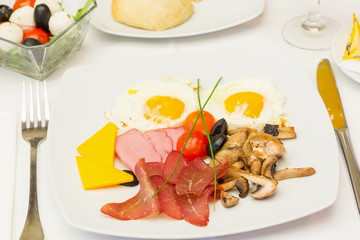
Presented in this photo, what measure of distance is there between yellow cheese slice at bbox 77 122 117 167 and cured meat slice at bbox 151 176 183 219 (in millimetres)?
204

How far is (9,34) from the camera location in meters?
1.92

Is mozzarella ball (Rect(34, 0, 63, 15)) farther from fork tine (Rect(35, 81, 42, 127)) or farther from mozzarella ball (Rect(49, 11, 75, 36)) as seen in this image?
fork tine (Rect(35, 81, 42, 127))

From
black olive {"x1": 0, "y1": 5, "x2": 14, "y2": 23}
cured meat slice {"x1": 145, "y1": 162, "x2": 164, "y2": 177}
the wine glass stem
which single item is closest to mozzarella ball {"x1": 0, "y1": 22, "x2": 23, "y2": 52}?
black olive {"x1": 0, "y1": 5, "x2": 14, "y2": 23}

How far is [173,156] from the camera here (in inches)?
56.6

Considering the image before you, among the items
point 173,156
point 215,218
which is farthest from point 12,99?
point 215,218

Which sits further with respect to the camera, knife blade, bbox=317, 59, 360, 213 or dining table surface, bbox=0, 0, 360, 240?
knife blade, bbox=317, 59, 360, 213

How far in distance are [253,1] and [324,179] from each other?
4.06 feet

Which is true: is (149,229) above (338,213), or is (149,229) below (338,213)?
above

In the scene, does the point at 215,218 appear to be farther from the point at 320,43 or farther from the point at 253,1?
the point at 253,1

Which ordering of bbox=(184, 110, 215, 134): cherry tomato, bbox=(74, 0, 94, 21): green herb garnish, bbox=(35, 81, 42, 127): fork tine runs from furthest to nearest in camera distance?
bbox=(74, 0, 94, 21): green herb garnish < bbox=(35, 81, 42, 127): fork tine < bbox=(184, 110, 215, 134): cherry tomato

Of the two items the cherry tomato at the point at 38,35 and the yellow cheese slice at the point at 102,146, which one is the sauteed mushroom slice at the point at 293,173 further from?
the cherry tomato at the point at 38,35

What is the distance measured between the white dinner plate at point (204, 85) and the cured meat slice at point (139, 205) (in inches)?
0.8

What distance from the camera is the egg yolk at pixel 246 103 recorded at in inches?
67.0

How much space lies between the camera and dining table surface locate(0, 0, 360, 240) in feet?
4.54
